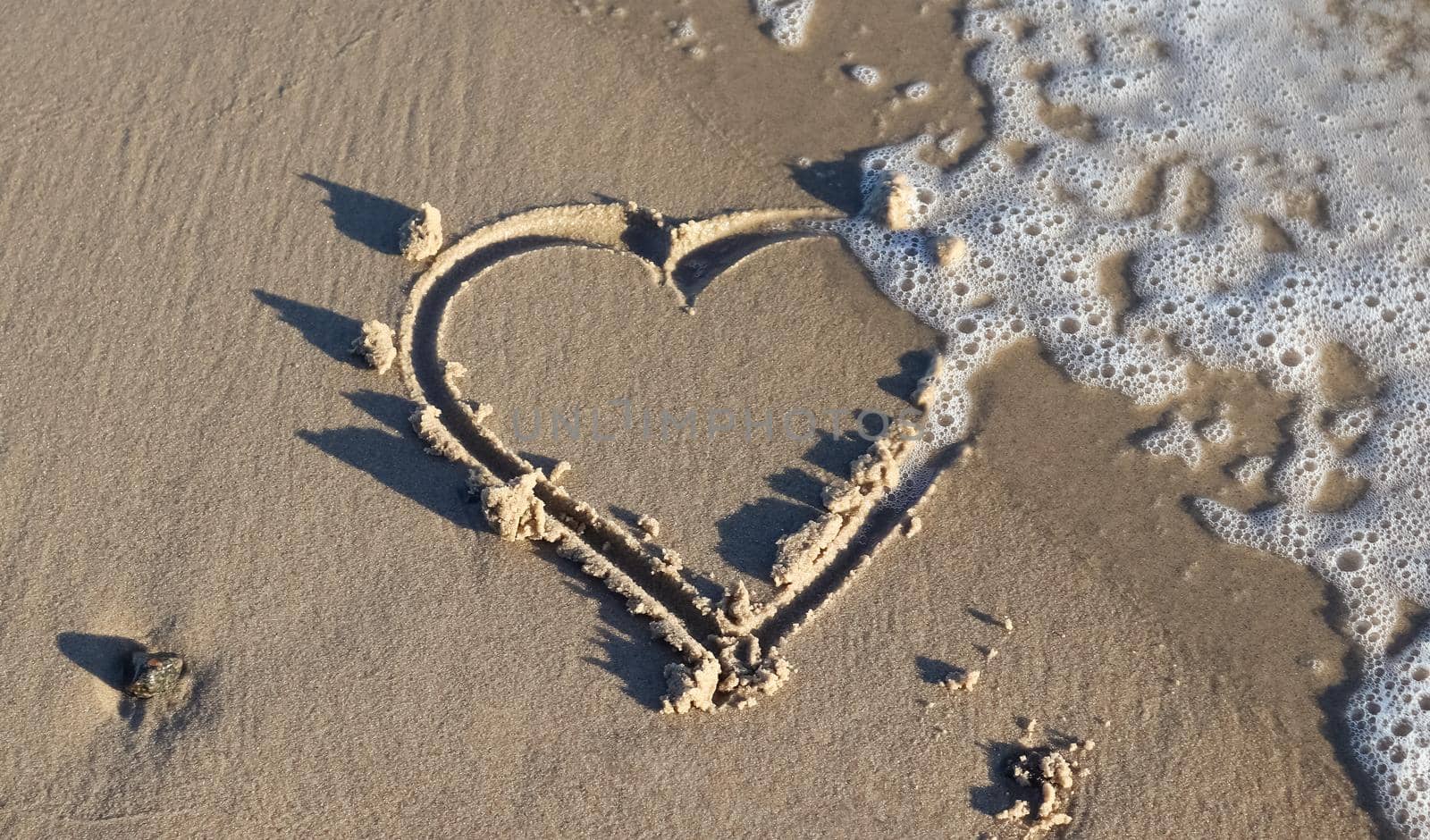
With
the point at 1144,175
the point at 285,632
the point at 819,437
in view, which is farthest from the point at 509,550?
the point at 1144,175

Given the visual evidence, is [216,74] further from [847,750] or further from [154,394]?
[847,750]

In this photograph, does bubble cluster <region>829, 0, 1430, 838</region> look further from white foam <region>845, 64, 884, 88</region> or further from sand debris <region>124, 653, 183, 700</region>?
sand debris <region>124, 653, 183, 700</region>

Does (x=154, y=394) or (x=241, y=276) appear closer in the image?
(x=154, y=394)

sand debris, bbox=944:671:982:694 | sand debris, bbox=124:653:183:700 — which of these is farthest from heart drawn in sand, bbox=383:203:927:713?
sand debris, bbox=124:653:183:700

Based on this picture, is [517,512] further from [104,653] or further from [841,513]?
[104,653]

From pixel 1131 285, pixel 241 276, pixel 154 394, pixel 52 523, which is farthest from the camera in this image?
pixel 1131 285

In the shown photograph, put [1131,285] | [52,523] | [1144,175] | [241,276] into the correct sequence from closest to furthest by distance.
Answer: [52,523] < [241,276] < [1131,285] < [1144,175]

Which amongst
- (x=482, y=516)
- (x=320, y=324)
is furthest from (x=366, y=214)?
(x=482, y=516)

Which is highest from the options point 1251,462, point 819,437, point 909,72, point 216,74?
point 216,74
